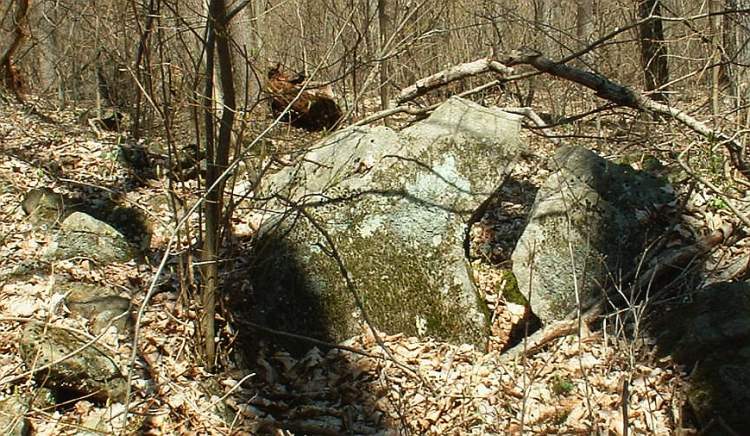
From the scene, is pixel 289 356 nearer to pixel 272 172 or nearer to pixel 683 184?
pixel 272 172

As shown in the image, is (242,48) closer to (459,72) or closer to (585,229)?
(459,72)

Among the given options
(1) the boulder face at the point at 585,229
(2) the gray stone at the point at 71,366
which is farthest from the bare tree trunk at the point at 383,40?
(2) the gray stone at the point at 71,366

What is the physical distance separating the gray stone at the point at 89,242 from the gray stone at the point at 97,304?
1.78 feet

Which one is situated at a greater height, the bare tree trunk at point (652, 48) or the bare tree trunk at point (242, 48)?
the bare tree trunk at point (242, 48)

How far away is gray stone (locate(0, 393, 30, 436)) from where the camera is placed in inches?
149

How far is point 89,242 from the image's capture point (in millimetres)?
5793

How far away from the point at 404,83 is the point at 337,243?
550cm

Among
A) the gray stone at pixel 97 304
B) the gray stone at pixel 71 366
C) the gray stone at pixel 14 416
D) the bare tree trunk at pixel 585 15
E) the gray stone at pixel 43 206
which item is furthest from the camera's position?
the bare tree trunk at pixel 585 15

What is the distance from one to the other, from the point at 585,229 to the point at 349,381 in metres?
2.06

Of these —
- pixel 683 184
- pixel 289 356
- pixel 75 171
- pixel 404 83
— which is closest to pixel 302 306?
pixel 289 356

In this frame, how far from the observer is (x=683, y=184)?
5.98 metres

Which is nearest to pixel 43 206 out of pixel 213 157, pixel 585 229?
pixel 213 157

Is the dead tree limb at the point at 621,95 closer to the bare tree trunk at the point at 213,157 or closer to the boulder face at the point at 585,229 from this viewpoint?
the boulder face at the point at 585,229

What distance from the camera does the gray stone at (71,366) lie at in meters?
4.15
